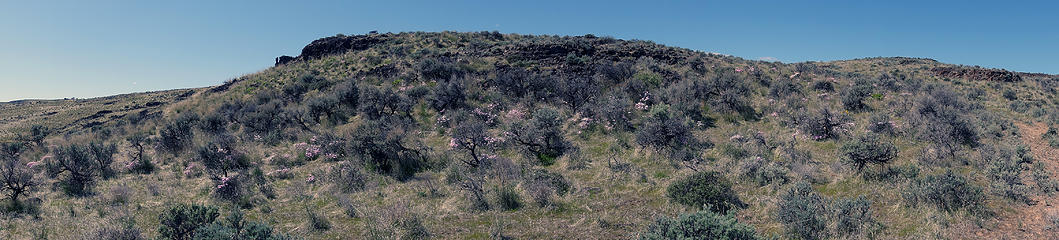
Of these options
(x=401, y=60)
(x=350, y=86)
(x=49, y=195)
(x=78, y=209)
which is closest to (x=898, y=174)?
(x=78, y=209)

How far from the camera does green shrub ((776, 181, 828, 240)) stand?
8.13m

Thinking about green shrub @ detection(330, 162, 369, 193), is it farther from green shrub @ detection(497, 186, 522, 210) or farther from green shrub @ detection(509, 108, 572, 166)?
green shrub @ detection(509, 108, 572, 166)

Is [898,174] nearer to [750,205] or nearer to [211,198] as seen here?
[750,205]

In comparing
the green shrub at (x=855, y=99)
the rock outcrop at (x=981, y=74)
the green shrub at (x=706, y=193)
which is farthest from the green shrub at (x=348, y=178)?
the rock outcrop at (x=981, y=74)

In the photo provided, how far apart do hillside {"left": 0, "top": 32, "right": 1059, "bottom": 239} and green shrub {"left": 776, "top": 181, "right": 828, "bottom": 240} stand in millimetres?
48

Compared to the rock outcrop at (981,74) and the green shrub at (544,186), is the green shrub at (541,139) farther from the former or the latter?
the rock outcrop at (981,74)

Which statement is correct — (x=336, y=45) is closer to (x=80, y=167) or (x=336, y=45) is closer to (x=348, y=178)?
(x=80, y=167)

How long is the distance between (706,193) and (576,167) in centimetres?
549

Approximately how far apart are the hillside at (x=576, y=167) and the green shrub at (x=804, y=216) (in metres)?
0.05

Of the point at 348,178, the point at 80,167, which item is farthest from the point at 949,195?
the point at 80,167

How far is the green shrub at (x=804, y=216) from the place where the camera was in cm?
813

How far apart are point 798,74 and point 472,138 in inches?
1103

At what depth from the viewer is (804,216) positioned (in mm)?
8266

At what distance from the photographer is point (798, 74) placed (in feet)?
102
